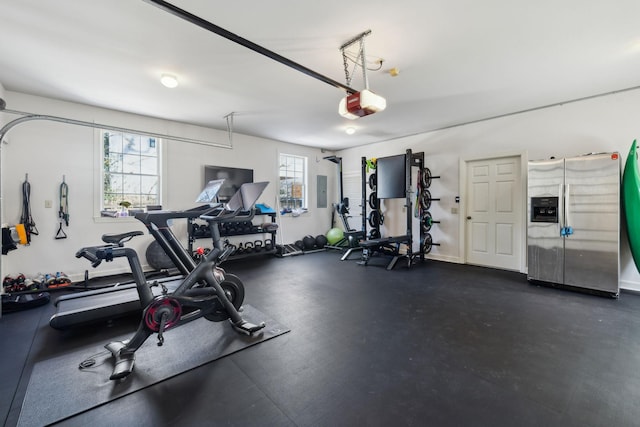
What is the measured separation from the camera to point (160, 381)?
79.0 inches

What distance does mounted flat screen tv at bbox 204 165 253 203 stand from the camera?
5773mm

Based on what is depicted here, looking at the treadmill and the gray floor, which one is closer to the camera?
the gray floor

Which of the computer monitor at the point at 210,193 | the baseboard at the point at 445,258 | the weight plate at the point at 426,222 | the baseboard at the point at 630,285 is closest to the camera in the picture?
the computer monitor at the point at 210,193

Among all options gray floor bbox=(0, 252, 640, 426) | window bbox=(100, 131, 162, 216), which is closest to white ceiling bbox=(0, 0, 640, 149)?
window bbox=(100, 131, 162, 216)

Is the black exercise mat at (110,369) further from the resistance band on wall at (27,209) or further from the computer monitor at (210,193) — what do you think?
the resistance band on wall at (27,209)

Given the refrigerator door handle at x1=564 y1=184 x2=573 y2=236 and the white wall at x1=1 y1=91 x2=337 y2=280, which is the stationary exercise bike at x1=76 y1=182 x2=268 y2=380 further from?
the refrigerator door handle at x1=564 y1=184 x2=573 y2=236

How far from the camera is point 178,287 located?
98.3 inches

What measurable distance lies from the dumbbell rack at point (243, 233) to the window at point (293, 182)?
0.82 m

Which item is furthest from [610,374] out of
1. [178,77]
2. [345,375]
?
[178,77]

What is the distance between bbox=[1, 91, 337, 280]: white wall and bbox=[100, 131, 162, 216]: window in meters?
0.18

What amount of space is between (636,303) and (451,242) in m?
2.70

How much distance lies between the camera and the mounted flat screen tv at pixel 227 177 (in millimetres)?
5773

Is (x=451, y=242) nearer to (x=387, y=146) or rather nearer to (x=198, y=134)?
(x=387, y=146)

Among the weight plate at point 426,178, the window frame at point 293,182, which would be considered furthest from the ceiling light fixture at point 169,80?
the weight plate at point 426,178
